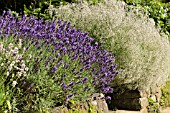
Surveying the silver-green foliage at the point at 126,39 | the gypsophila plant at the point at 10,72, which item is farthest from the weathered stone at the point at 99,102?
the gypsophila plant at the point at 10,72

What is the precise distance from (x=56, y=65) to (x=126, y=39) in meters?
1.71

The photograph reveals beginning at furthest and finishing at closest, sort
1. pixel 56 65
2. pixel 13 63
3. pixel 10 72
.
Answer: pixel 56 65, pixel 10 72, pixel 13 63

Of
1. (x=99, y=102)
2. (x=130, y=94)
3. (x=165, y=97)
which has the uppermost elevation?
(x=99, y=102)

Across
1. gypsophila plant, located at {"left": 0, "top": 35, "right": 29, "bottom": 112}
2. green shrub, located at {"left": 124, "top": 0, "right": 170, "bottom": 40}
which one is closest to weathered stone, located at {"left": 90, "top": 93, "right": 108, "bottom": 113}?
gypsophila plant, located at {"left": 0, "top": 35, "right": 29, "bottom": 112}

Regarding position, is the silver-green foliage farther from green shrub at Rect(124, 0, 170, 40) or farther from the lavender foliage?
green shrub at Rect(124, 0, 170, 40)

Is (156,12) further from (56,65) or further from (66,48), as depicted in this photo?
(56,65)

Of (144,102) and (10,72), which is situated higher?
(10,72)

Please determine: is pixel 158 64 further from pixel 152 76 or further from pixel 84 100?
pixel 84 100

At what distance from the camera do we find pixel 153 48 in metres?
5.59

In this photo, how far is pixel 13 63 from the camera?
338 centimetres

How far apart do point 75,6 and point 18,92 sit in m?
2.70

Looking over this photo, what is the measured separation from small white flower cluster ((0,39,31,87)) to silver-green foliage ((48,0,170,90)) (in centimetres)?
180

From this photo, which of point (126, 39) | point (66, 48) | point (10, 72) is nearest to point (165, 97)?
point (126, 39)

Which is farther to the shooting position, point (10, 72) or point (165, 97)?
point (165, 97)
